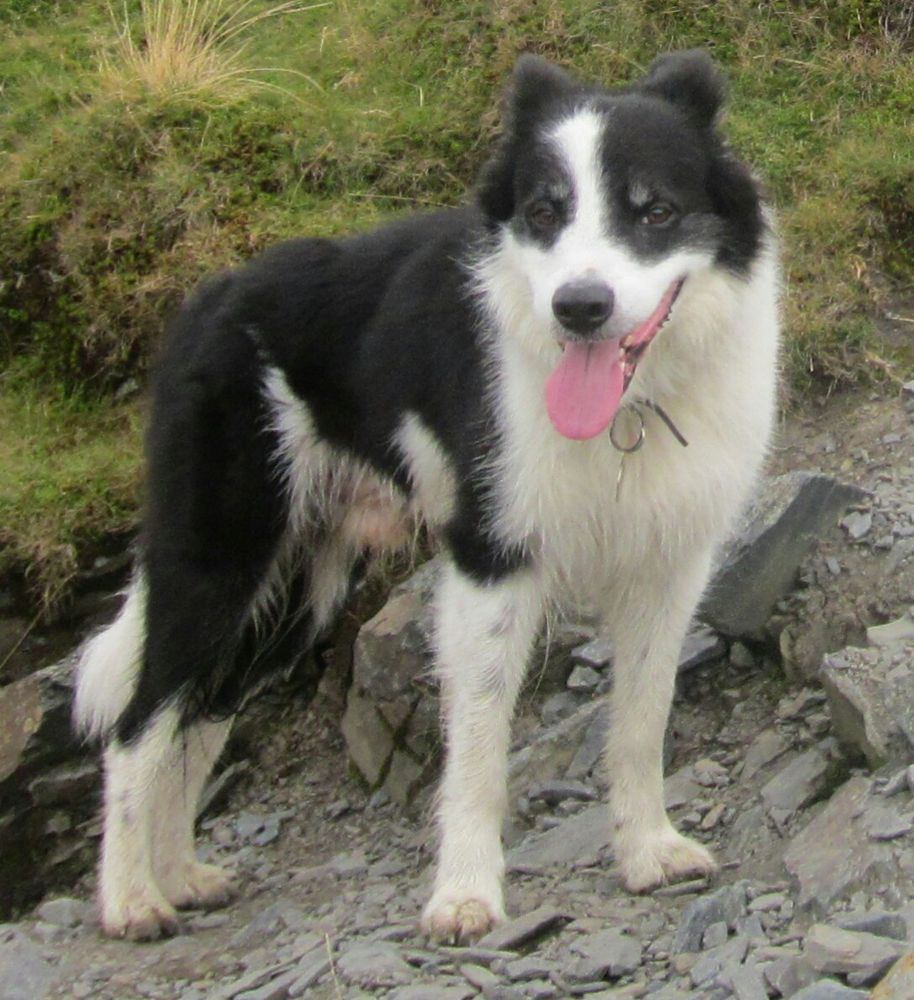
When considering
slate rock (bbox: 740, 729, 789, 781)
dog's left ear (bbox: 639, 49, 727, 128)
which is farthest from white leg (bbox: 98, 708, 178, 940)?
dog's left ear (bbox: 639, 49, 727, 128)

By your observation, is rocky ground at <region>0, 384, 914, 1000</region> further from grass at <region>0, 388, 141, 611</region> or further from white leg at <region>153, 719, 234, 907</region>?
grass at <region>0, 388, 141, 611</region>

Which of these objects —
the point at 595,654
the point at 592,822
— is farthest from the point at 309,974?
the point at 595,654

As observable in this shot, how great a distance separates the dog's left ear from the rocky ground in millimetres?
1442

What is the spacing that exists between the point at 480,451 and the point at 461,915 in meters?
1.13

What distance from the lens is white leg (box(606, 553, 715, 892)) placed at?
4141mm

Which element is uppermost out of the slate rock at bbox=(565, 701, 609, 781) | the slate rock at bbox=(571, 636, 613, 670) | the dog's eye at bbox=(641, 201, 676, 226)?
the dog's eye at bbox=(641, 201, 676, 226)

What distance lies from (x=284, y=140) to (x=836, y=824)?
442 centimetres

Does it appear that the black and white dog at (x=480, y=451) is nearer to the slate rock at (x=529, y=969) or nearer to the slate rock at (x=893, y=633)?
the slate rock at (x=529, y=969)

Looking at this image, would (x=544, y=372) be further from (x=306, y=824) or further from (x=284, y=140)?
(x=284, y=140)

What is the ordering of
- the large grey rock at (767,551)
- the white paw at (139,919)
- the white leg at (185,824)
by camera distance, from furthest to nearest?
the large grey rock at (767,551), the white leg at (185,824), the white paw at (139,919)

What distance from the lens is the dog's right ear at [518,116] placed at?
393 cm

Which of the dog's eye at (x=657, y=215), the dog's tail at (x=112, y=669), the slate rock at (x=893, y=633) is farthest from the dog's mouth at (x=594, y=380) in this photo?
the dog's tail at (x=112, y=669)

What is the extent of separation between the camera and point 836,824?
147 inches

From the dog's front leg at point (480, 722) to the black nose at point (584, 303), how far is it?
76 cm
